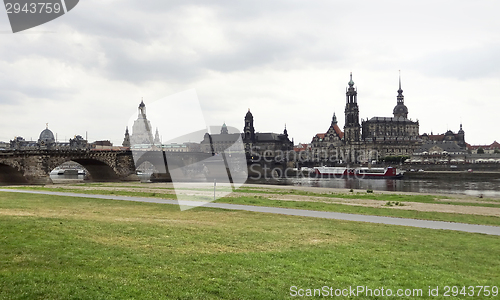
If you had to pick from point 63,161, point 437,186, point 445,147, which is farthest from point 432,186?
point 445,147

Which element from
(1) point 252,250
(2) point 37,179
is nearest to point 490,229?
(1) point 252,250

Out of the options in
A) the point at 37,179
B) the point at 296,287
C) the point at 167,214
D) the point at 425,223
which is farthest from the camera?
the point at 37,179

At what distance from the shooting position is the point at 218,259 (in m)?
11.3

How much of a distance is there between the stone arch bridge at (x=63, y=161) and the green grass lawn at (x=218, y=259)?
156 feet

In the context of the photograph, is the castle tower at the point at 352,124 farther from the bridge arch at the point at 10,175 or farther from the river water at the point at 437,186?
the bridge arch at the point at 10,175

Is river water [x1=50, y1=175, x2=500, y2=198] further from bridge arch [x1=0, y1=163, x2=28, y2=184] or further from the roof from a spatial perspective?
the roof

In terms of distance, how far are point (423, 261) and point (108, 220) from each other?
12320mm

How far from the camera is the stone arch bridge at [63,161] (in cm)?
5862

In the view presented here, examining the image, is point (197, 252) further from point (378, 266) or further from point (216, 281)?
point (378, 266)

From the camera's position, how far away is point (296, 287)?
30.4 ft

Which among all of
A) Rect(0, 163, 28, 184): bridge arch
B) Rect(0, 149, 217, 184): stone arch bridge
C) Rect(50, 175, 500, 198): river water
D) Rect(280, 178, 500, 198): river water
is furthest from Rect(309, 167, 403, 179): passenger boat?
Rect(0, 163, 28, 184): bridge arch

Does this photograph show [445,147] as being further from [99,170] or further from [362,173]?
[99,170]

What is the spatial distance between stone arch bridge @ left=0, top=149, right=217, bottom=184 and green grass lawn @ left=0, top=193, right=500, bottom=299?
156ft

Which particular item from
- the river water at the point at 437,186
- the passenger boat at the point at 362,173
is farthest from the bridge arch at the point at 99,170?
the passenger boat at the point at 362,173
